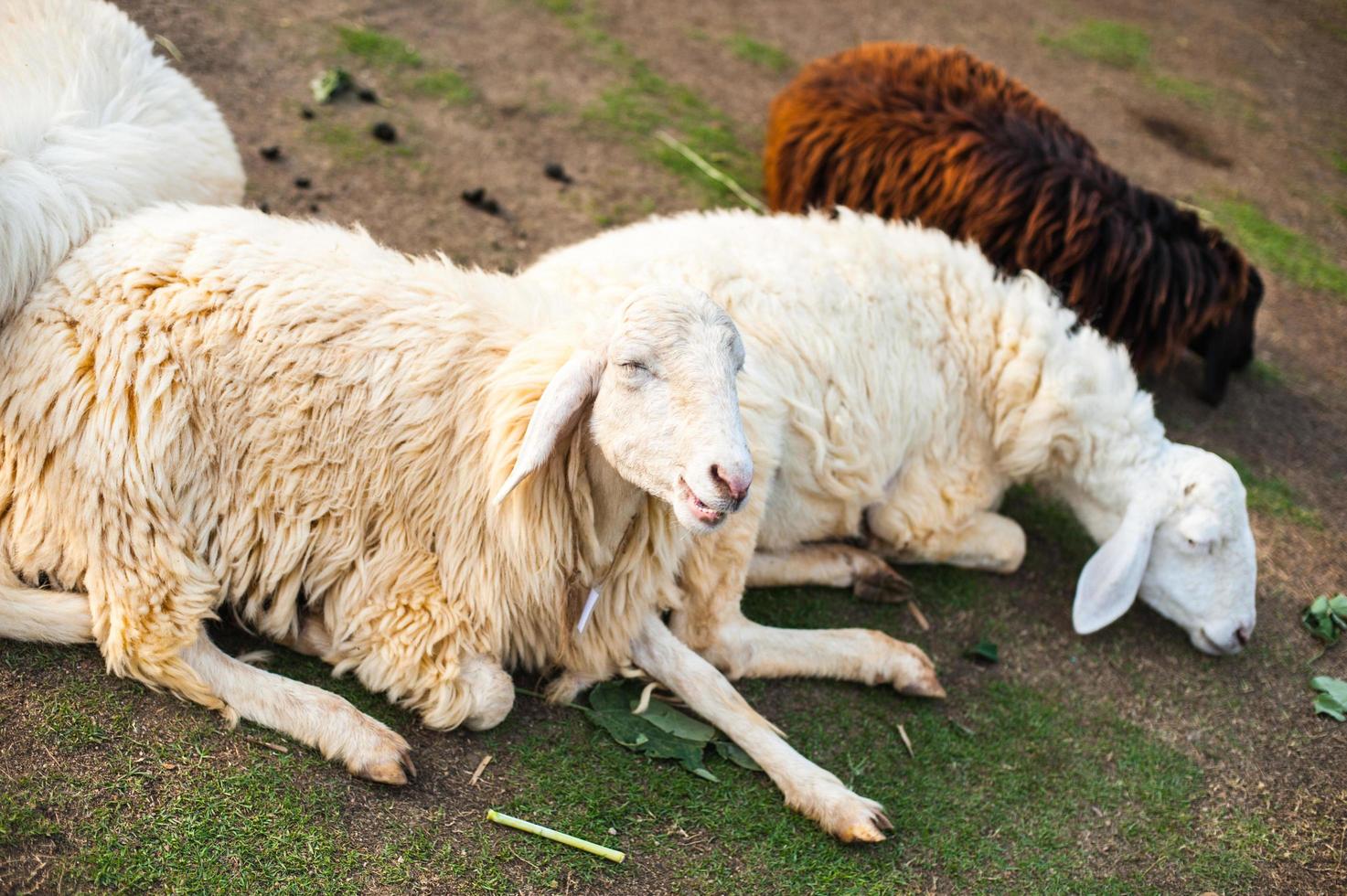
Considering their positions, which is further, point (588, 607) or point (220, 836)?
point (588, 607)

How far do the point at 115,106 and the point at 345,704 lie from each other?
88.7 inches

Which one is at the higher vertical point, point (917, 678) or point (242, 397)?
point (242, 397)

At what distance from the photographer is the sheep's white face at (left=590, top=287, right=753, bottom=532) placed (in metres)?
2.81

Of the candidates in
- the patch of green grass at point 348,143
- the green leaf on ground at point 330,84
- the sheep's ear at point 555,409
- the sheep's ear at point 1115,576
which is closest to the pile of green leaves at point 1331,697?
the sheep's ear at point 1115,576

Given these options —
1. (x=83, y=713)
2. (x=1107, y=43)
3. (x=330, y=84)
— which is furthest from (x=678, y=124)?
(x=83, y=713)

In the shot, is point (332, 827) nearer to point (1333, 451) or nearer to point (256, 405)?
point (256, 405)

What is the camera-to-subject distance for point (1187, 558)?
14.8 ft

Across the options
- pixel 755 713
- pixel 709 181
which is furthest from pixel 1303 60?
pixel 755 713

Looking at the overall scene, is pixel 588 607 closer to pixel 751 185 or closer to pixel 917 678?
pixel 917 678

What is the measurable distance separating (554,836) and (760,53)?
6.63m

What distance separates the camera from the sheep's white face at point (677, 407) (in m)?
2.81

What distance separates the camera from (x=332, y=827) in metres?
2.97

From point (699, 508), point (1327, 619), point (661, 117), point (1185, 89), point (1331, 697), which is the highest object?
point (1185, 89)

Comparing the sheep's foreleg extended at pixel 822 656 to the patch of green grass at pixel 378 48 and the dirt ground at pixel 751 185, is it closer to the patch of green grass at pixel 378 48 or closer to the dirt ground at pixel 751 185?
the dirt ground at pixel 751 185
